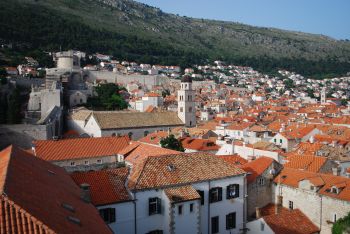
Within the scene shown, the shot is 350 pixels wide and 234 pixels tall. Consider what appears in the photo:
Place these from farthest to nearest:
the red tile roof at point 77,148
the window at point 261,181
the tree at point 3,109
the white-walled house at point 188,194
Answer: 1. the tree at point 3,109
2. the red tile roof at point 77,148
3. the window at point 261,181
4. the white-walled house at point 188,194

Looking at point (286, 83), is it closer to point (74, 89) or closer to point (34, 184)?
point (74, 89)

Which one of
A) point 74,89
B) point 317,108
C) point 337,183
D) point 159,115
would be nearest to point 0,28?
point 74,89

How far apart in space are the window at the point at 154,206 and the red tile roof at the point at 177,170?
0.75m

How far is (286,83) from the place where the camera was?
611 feet

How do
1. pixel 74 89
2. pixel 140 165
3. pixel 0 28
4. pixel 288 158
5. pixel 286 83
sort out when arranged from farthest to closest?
pixel 286 83, pixel 0 28, pixel 74 89, pixel 288 158, pixel 140 165

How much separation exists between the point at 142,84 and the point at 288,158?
87.8 m

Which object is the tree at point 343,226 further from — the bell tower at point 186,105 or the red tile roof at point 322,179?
the bell tower at point 186,105

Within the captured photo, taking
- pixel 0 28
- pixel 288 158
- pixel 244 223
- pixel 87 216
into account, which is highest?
pixel 0 28

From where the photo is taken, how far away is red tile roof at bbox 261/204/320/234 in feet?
73.9

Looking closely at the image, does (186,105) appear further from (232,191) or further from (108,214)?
(108,214)

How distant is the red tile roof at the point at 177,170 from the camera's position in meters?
20.5

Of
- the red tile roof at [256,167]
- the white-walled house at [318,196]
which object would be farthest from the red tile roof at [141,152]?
the white-walled house at [318,196]

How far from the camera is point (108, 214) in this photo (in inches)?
752

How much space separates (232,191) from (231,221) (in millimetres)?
1850
